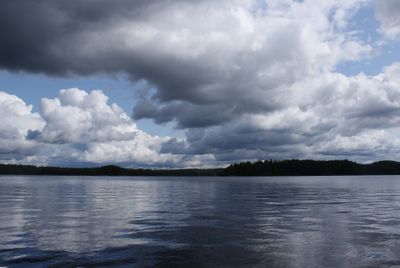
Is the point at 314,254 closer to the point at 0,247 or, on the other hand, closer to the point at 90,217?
the point at 0,247

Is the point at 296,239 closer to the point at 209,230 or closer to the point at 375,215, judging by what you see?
the point at 209,230

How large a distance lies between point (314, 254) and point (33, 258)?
15.5m

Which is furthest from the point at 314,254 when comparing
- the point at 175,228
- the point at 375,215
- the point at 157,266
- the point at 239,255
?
the point at 375,215

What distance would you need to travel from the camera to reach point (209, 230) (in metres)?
32.5

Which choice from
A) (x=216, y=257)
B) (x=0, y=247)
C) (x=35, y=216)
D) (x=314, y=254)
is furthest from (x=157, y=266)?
(x=35, y=216)

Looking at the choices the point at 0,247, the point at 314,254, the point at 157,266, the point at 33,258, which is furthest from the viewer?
the point at 0,247

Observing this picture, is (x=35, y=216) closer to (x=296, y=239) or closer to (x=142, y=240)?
(x=142, y=240)

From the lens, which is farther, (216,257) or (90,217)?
(90,217)

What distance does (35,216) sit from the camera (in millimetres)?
41656

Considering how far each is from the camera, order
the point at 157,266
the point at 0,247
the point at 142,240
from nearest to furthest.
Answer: the point at 157,266
the point at 0,247
the point at 142,240

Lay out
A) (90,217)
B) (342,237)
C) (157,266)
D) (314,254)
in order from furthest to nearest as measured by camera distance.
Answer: (90,217)
(342,237)
(314,254)
(157,266)

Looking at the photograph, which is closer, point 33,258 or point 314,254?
point 33,258

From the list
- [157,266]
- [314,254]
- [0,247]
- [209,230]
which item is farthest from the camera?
[209,230]

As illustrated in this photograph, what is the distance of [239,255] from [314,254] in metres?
4.34
